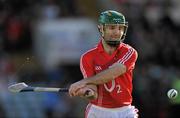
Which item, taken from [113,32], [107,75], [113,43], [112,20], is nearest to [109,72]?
[107,75]

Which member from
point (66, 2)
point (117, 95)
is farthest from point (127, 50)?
point (66, 2)

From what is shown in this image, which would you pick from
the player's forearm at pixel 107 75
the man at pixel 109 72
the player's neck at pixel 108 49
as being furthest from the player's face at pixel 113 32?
the player's forearm at pixel 107 75

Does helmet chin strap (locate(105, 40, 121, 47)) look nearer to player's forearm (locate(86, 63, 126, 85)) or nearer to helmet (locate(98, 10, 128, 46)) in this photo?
helmet (locate(98, 10, 128, 46))

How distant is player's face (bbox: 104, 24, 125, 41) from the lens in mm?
11117

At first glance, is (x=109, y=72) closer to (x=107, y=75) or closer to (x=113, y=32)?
(x=107, y=75)

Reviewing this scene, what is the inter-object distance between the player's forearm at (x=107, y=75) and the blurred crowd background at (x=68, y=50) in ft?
23.6

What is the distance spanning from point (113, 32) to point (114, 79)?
2.04 ft

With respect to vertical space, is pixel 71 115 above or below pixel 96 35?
below

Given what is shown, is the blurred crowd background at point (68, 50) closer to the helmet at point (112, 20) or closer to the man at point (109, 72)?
the man at point (109, 72)

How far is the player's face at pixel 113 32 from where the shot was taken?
11117 mm

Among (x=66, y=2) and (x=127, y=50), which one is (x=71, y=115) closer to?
(x=66, y=2)

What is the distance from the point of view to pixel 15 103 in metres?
19.6

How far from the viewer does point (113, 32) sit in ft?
36.6

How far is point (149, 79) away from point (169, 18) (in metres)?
2.06
